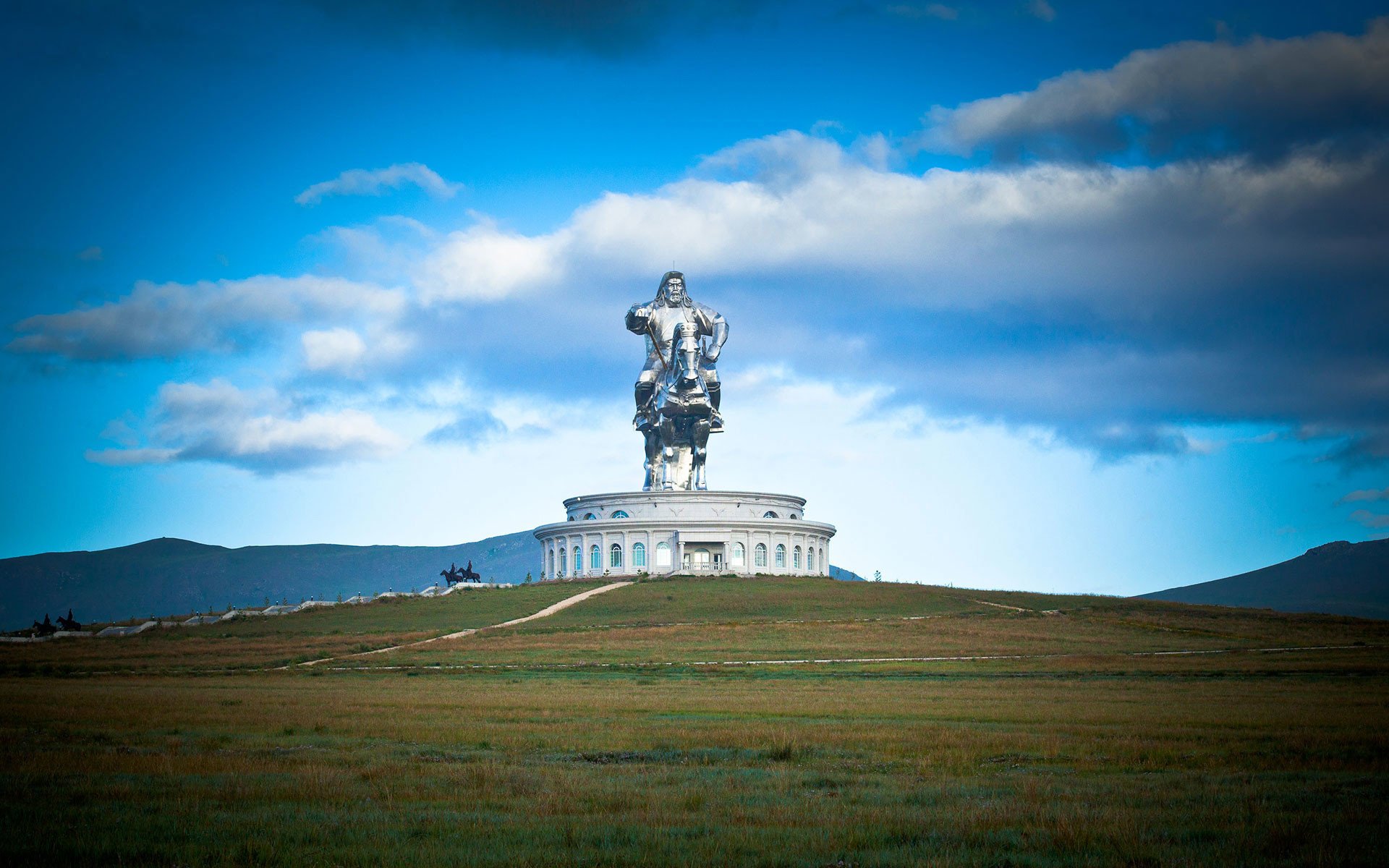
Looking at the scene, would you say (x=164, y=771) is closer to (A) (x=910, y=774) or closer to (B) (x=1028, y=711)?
(A) (x=910, y=774)

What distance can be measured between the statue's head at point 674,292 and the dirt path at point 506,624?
21.3 metres

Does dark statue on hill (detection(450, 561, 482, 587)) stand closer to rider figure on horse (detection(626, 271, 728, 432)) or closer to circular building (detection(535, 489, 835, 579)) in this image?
circular building (detection(535, 489, 835, 579))

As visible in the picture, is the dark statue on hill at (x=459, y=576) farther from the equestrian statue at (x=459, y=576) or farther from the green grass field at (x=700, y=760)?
the green grass field at (x=700, y=760)

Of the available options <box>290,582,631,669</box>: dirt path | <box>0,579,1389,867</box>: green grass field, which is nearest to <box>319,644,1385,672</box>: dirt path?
<box>0,579,1389,867</box>: green grass field

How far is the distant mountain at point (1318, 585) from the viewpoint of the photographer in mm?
123188

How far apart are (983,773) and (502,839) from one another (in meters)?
6.95

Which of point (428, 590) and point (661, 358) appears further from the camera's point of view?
point (661, 358)

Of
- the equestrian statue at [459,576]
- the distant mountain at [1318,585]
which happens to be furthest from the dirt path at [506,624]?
the distant mountain at [1318,585]

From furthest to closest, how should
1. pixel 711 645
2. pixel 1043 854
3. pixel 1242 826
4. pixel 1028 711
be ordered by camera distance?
pixel 711 645, pixel 1028 711, pixel 1242 826, pixel 1043 854

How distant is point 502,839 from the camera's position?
37.5 ft

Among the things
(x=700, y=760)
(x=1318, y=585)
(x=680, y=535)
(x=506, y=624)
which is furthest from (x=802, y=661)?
(x=1318, y=585)

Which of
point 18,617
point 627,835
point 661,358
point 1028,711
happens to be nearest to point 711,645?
point 1028,711

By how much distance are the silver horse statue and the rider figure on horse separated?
5 cm

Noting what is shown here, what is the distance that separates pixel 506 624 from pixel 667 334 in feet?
108
